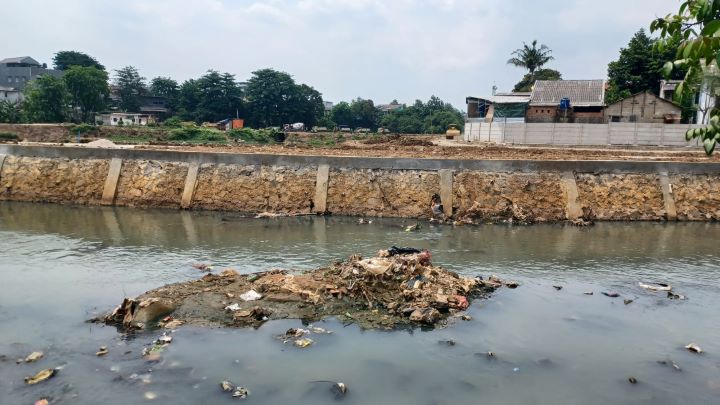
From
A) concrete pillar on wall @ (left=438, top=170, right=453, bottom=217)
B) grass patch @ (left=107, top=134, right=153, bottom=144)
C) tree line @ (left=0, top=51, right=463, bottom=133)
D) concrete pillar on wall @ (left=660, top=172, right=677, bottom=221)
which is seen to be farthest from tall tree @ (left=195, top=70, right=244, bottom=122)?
concrete pillar on wall @ (left=660, top=172, right=677, bottom=221)

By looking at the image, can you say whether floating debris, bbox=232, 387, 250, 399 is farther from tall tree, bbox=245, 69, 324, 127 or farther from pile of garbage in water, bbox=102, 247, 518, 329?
tall tree, bbox=245, 69, 324, 127

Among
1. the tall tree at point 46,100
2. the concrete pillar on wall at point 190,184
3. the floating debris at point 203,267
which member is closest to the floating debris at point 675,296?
the floating debris at point 203,267

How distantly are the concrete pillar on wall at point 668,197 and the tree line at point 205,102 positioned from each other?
1590 inches

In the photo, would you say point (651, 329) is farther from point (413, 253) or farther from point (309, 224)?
point (309, 224)

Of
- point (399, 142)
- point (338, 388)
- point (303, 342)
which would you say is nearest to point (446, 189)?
point (303, 342)

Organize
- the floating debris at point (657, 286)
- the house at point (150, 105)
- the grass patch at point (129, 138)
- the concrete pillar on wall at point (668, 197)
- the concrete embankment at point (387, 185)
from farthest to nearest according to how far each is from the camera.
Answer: the house at point (150, 105), the grass patch at point (129, 138), the concrete embankment at point (387, 185), the concrete pillar on wall at point (668, 197), the floating debris at point (657, 286)

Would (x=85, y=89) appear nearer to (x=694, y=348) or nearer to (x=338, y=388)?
(x=338, y=388)

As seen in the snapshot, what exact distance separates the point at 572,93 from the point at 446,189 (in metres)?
18.3

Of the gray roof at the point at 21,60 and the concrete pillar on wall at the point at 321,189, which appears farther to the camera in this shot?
the gray roof at the point at 21,60

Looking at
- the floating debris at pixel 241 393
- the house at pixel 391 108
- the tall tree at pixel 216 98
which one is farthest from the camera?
the house at pixel 391 108

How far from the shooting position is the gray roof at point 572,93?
3055 centimetres

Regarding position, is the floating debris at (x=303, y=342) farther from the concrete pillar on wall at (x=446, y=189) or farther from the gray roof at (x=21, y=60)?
the gray roof at (x=21, y=60)

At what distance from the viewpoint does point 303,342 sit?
7484 millimetres

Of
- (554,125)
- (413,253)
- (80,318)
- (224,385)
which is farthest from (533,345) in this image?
(554,125)
